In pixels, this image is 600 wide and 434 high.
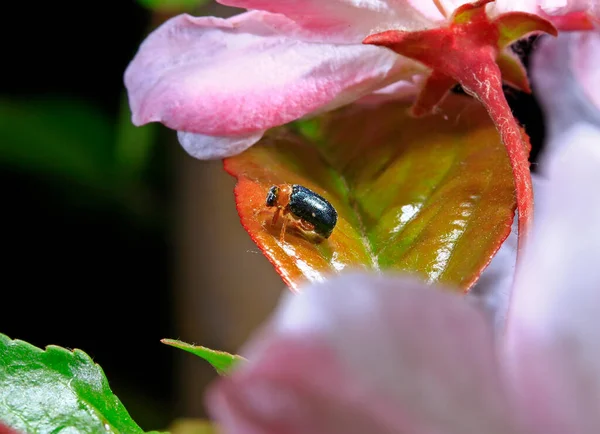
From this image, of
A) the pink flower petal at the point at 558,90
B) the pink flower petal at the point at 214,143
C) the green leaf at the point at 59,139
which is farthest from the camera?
the green leaf at the point at 59,139

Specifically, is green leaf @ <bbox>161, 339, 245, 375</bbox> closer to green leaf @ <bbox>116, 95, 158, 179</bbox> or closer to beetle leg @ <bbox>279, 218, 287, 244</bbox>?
beetle leg @ <bbox>279, 218, 287, 244</bbox>

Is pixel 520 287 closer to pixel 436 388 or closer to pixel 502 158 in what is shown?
pixel 436 388

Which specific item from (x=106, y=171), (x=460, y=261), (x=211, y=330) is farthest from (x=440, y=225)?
(x=106, y=171)

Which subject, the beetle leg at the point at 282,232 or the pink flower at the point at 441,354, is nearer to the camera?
the pink flower at the point at 441,354

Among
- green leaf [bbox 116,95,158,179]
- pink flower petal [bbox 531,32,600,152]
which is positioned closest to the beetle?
pink flower petal [bbox 531,32,600,152]

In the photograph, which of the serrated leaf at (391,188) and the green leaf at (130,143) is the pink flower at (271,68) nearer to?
the serrated leaf at (391,188)

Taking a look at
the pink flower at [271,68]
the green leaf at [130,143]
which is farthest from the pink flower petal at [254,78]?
the green leaf at [130,143]

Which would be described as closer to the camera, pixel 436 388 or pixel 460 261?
pixel 436 388

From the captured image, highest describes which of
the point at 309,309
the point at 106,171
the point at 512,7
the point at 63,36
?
the point at 63,36
